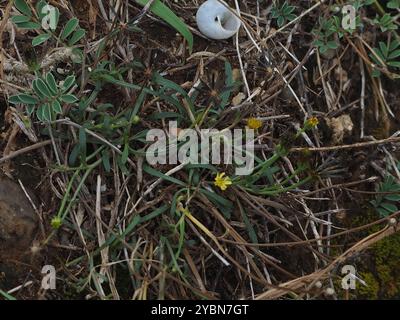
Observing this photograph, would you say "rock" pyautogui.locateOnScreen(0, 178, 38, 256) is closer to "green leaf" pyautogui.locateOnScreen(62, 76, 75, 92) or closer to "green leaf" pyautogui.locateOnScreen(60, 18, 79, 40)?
"green leaf" pyautogui.locateOnScreen(62, 76, 75, 92)

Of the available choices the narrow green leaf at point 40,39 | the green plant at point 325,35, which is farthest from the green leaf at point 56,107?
the green plant at point 325,35

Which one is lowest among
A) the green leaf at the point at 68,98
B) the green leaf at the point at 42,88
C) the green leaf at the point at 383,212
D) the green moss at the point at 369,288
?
the green moss at the point at 369,288

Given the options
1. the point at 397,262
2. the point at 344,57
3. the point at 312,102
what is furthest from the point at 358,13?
the point at 397,262

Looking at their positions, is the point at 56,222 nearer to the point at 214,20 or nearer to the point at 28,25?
the point at 28,25

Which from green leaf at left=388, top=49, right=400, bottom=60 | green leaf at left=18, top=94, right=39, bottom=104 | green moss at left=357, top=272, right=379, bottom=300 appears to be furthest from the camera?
green leaf at left=388, top=49, right=400, bottom=60

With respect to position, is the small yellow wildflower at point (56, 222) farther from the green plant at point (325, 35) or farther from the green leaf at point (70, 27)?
the green plant at point (325, 35)

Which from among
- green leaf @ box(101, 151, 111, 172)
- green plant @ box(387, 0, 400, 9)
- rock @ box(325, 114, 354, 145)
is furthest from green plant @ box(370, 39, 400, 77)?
green leaf @ box(101, 151, 111, 172)
